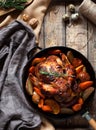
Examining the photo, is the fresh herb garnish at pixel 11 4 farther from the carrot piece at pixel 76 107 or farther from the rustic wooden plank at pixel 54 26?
the carrot piece at pixel 76 107

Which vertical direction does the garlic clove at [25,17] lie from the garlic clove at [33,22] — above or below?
above

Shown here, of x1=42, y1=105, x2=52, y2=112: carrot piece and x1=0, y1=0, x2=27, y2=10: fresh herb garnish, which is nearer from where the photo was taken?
x1=42, y1=105, x2=52, y2=112: carrot piece

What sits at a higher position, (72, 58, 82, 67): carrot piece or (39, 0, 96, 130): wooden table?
(39, 0, 96, 130): wooden table

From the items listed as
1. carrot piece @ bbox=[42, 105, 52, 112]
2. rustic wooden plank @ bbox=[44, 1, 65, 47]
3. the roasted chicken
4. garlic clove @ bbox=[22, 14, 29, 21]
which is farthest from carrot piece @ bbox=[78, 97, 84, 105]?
garlic clove @ bbox=[22, 14, 29, 21]

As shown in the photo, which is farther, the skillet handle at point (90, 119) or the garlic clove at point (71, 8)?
the garlic clove at point (71, 8)

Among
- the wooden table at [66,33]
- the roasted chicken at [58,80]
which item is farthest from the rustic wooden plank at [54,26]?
the roasted chicken at [58,80]

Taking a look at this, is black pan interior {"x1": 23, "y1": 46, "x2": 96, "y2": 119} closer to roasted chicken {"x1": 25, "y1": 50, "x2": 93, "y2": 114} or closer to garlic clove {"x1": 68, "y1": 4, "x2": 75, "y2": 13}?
roasted chicken {"x1": 25, "y1": 50, "x2": 93, "y2": 114}

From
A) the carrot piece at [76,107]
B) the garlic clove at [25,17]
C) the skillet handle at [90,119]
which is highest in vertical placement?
the garlic clove at [25,17]

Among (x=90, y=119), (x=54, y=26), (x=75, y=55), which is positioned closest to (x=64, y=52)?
(x=75, y=55)

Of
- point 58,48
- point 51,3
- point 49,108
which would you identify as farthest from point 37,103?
point 51,3
